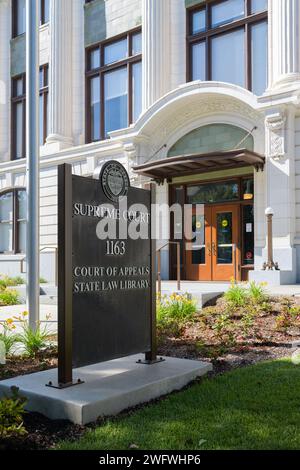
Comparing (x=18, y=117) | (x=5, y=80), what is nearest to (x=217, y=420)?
(x=18, y=117)

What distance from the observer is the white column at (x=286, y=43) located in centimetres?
1580

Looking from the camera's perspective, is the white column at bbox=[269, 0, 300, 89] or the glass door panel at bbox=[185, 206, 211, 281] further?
the glass door panel at bbox=[185, 206, 211, 281]

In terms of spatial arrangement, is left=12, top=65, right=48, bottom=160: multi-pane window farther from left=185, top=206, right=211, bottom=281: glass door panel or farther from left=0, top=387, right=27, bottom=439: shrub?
left=0, top=387, right=27, bottom=439: shrub

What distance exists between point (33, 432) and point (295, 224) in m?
12.7

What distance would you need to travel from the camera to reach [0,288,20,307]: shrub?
15172mm

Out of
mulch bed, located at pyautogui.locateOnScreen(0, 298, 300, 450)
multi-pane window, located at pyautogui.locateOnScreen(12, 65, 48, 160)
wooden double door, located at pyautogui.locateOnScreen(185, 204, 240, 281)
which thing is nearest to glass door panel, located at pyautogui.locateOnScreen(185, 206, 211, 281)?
wooden double door, located at pyautogui.locateOnScreen(185, 204, 240, 281)

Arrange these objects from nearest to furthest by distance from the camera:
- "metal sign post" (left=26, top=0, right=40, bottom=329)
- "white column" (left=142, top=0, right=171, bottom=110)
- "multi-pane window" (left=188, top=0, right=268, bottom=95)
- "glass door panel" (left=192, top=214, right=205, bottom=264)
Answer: "metal sign post" (left=26, top=0, right=40, bottom=329), "multi-pane window" (left=188, top=0, right=268, bottom=95), "glass door panel" (left=192, top=214, right=205, bottom=264), "white column" (left=142, top=0, right=171, bottom=110)

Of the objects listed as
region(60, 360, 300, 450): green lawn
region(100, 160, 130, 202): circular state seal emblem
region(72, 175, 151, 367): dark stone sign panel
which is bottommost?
region(60, 360, 300, 450): green lawn

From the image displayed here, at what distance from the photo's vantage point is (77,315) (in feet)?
16.8

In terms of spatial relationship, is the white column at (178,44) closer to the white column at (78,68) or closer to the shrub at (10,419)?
the white column at (78,68)

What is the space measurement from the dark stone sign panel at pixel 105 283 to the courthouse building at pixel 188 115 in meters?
8.74

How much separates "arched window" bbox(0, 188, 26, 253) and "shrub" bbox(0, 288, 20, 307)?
31.5 feet

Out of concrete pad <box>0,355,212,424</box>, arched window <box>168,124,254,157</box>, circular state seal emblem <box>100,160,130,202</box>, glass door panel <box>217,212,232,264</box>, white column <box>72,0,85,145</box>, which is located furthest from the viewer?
white column <box>72,0,85,145</box>

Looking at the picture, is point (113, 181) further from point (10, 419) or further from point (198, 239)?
point (198, 239)
